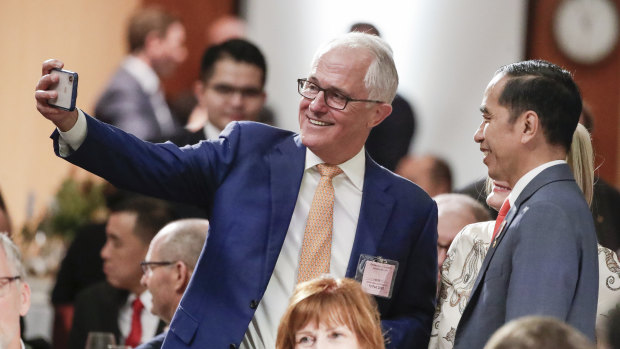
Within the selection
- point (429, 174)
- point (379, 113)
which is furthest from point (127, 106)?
point (379, 113)

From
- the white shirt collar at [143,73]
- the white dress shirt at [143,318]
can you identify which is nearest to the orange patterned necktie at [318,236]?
the white dress shirt at [143,318]

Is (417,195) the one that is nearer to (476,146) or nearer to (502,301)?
(502,301)

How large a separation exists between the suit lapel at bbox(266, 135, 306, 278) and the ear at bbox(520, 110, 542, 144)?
2.38ft

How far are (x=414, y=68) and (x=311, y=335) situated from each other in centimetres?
558

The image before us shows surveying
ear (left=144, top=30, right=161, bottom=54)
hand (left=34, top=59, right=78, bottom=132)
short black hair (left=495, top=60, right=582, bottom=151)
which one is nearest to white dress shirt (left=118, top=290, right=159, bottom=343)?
hand (left=34, top=59, right=78, bottom=132)

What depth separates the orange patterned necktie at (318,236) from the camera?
10.8ft

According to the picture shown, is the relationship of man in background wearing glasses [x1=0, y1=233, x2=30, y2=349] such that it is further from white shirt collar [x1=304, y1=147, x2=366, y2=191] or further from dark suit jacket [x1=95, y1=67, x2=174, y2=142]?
dark suit jacket [x1=95, y1=67, x2=174, y2=142]

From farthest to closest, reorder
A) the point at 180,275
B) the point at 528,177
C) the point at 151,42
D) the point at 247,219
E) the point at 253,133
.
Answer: the point at 151,42
the point at 180,275
the point at 253,133
the point at 247,219
the point at 528,177

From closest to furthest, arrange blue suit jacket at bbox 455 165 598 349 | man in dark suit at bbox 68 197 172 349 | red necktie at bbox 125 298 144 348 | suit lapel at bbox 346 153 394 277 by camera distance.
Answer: blue suit jacket at bbox 455 165 598 349
suit lapel at bbox 346 153 394 277
red necktie at bbox 125 298 144 348
man in dark suit at bbox 68 197 172 349

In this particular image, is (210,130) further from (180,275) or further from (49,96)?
(49,96)

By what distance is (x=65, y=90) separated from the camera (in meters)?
2.85

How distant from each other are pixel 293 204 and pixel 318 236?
0.12 m

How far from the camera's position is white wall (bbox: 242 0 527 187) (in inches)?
317

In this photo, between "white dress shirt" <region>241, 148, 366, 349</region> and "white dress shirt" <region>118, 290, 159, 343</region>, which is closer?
"white dress shirt" <region>241, 148, 366, 349</region>
